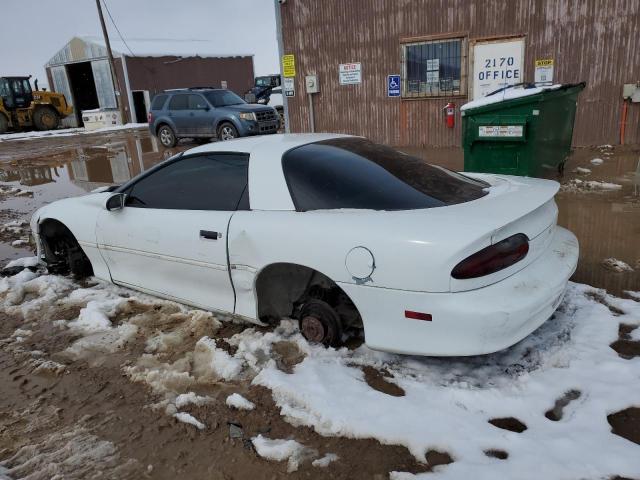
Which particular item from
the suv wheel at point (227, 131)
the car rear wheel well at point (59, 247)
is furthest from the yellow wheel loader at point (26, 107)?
the car rear wheel well at point (59, 247)

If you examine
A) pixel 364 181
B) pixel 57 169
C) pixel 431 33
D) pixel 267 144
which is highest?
pixel 431 33

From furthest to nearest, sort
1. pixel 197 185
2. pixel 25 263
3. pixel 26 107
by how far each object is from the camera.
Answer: pixel 26 107 → pixel 25 263 → pixel 197 185

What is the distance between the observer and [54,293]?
15.2 feet

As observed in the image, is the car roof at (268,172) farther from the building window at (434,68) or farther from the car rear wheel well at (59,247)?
the building window at (434,68)

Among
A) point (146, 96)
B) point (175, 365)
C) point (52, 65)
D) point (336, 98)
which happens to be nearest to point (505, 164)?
point (175, 365)

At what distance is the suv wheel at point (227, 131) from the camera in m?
15.4

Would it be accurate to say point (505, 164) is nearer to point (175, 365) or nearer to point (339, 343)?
point (339, 343)

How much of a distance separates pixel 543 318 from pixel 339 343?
125cm

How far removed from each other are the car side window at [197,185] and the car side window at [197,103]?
12247mm

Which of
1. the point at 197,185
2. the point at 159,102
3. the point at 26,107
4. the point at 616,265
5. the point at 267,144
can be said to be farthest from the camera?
the point at 26,107

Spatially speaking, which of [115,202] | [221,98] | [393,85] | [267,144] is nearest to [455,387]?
[267,144]

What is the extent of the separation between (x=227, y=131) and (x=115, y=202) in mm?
11751

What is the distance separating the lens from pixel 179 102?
1634cm

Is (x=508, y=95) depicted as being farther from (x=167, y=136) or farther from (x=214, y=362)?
(x=167, y=136)
